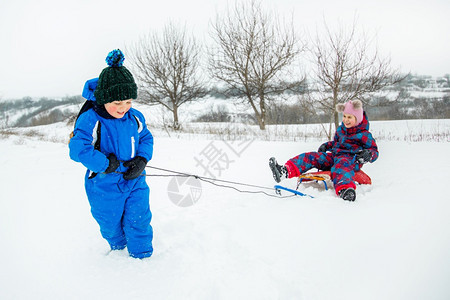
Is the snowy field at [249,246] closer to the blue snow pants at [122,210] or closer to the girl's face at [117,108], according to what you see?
the blue snow pants at [122,210]

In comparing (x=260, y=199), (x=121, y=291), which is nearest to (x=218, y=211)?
(x=260, y=199)

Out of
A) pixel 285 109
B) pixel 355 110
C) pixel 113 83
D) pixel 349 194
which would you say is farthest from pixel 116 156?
pixel 285 109

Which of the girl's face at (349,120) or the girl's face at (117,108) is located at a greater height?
the girl's face at (117,108)

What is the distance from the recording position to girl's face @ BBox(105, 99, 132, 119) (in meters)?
1.74

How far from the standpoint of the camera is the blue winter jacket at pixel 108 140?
162cm

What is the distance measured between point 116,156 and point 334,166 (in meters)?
2.30

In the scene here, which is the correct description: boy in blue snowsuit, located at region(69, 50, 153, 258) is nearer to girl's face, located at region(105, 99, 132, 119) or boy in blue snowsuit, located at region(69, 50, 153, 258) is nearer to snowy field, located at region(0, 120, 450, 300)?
girl's face, located at region(105, 99, 132, 119)

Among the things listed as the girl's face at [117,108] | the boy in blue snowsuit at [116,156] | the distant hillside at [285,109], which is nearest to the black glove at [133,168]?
the boy in blue snowsuit at [116,156]

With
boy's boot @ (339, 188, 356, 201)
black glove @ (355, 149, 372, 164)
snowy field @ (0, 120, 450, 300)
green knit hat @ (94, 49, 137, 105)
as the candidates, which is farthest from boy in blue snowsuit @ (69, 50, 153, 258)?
black glove @ (355, 149, 372, 164)

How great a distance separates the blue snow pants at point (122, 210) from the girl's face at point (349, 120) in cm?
246

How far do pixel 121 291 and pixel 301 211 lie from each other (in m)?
1.65

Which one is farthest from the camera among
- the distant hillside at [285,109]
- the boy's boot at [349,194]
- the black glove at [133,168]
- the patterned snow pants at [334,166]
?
the distant hillside at [285,109]

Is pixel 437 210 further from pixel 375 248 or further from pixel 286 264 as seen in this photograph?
pixel 286 264

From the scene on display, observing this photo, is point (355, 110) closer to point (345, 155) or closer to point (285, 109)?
point (345, 155)
